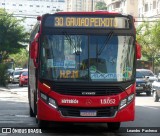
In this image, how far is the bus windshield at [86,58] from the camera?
42.4 feet

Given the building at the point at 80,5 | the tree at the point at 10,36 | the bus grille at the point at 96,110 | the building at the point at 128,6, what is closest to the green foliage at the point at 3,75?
the tree at the point at 10,36

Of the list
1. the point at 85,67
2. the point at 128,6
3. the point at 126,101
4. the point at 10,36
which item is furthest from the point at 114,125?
the point at 128,6

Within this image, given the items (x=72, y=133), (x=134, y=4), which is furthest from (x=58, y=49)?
(x=134, y=4)

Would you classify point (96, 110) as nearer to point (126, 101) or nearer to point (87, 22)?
point (126, 101)

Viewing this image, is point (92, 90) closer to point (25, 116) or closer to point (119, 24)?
point (119, 24)

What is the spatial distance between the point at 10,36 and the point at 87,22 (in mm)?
45574

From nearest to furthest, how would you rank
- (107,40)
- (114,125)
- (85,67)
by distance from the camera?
(85,67)
(107,40)
(114,125)

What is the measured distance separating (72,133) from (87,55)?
2.11 m

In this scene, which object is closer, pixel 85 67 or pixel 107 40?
pixel 85 67

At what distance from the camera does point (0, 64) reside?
1796 inches

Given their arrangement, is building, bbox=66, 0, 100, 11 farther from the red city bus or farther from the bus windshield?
the bus windshield

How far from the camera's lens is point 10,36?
58219 millimetres

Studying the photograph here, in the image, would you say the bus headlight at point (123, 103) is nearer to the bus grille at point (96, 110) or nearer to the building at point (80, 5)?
the bus grille at point (96, 110)

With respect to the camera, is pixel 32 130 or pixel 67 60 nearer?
pixel 67 60
